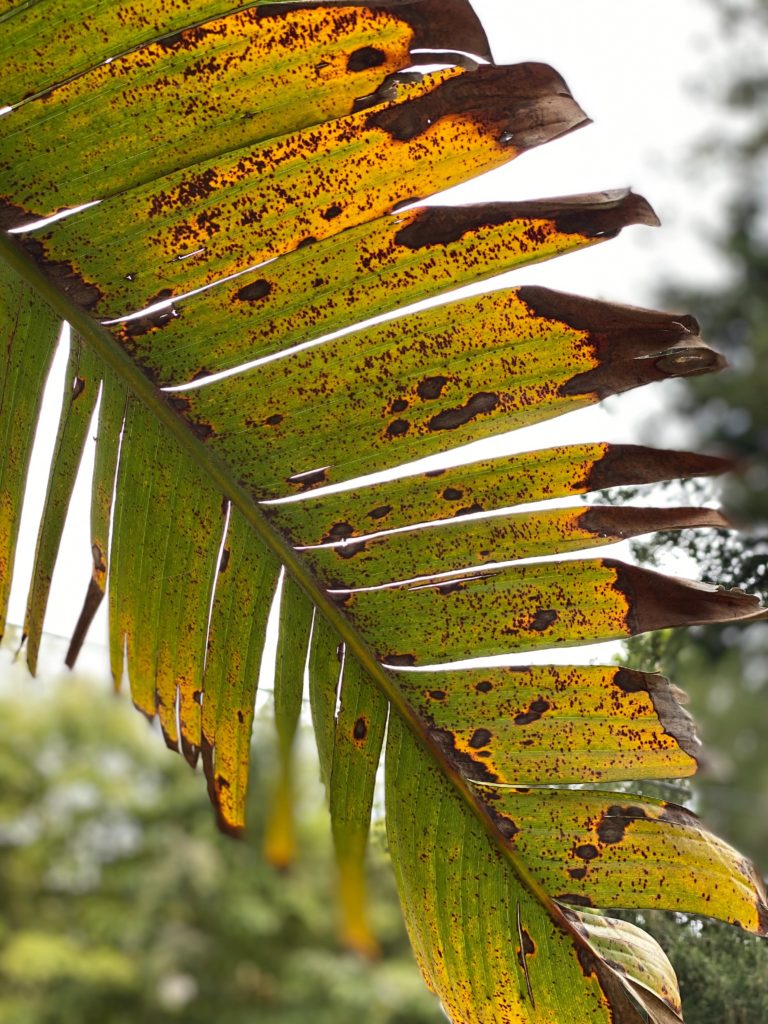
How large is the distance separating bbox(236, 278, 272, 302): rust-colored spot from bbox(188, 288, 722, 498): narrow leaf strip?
0.13 feet

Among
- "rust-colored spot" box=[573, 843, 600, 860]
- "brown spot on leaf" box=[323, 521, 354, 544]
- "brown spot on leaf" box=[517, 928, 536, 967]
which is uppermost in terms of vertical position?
"brown spot on leaf" box=[323, 521, 354, 544]

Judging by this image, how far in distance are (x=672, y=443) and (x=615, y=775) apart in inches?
18.3

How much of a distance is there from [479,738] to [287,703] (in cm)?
13

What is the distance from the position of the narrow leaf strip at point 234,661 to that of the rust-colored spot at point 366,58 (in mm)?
269

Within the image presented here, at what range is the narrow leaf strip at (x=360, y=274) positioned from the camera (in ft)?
1.46

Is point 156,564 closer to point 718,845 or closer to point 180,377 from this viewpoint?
point 180,377

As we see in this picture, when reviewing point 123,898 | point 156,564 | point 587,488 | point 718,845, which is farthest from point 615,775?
point 123,898

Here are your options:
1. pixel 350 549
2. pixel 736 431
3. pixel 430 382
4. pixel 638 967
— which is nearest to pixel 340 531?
pixel 350 549

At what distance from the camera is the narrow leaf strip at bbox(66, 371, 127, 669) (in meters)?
0.57

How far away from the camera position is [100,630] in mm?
816

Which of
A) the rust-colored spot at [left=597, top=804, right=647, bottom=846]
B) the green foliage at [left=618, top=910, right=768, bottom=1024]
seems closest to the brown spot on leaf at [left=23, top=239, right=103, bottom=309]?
the rust-colored spot at [left=597, top=804, right=647, bottom=846]

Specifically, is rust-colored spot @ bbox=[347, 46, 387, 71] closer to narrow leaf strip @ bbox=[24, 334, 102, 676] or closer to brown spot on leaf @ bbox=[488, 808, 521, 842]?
narrow leaf strip @ bbox=[24, 334, 102, 676]

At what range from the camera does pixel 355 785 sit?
600 millimetres

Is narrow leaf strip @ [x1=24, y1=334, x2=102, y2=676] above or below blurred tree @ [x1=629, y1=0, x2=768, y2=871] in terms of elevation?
→ above
